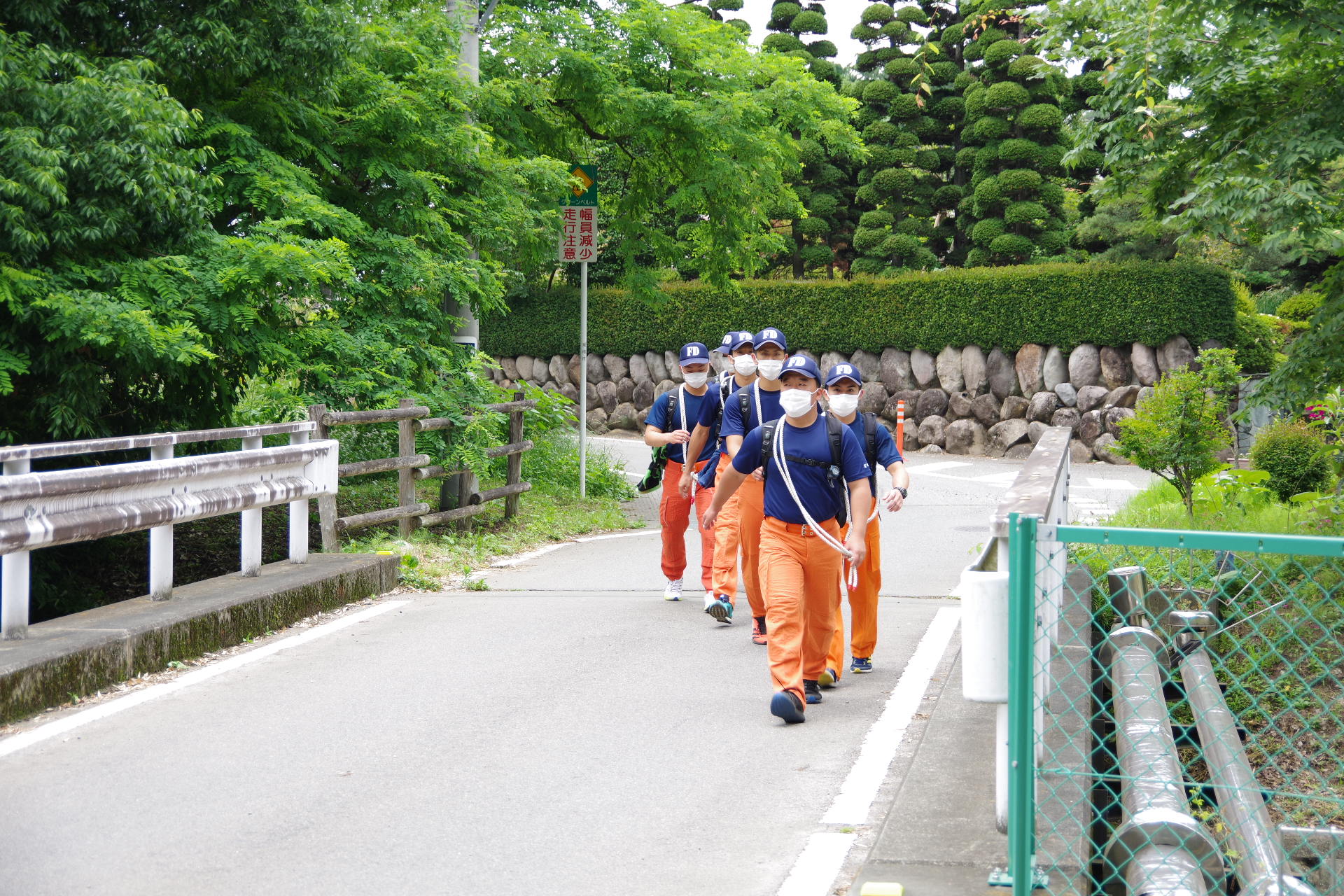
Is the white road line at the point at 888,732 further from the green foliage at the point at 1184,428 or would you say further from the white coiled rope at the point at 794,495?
the green foliage at the point at 1184,428

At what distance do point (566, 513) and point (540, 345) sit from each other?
18.4 m

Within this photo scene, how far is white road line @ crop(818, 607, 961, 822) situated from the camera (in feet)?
16.4

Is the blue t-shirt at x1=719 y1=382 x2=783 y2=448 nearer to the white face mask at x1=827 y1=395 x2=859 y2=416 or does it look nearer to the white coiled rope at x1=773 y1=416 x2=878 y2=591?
the white face mask at x1=827 y1=395 x2=859 y2=416

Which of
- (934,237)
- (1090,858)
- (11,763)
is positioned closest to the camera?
(1090,858)

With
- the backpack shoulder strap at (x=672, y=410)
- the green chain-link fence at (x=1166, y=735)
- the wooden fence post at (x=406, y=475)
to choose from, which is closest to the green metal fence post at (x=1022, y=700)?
the green chain-link fence at (x=1166, y=735)

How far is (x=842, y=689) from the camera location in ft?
23.2

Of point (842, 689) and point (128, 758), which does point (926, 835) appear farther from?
point (128, 758)

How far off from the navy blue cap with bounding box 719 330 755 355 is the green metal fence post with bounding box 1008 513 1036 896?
504 cm

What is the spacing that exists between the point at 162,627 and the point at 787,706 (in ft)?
11.4

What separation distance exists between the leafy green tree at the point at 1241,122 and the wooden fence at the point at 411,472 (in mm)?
6310

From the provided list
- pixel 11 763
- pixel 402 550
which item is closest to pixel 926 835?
pixel 11 763

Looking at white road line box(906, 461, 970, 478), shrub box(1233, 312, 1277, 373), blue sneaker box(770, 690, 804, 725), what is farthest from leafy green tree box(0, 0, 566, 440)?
shrub box(1233, 312, 1277, 373)

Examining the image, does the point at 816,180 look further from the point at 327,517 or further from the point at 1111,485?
the point at 327,517

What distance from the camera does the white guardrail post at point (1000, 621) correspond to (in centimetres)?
390
